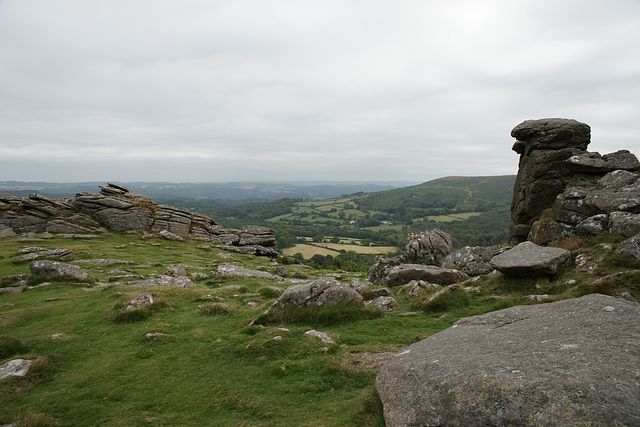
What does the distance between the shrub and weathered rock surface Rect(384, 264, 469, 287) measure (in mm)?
7016

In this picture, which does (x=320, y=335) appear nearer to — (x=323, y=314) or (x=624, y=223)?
(x=323, y=314)

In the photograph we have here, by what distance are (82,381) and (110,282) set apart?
54.1 feet

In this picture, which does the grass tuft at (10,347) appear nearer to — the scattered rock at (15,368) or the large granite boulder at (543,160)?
the scattered rock at (15,368)

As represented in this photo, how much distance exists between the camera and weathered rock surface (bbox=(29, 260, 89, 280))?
21.3 meters

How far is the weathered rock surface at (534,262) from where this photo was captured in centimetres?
1277

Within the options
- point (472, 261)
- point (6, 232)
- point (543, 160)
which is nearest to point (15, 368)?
point (472, 261)

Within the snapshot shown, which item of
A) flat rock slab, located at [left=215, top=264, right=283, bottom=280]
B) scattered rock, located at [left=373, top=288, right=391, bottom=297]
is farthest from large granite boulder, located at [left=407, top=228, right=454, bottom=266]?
flat rock slab, located at [left=215, top=264, right=283, bottom=280]

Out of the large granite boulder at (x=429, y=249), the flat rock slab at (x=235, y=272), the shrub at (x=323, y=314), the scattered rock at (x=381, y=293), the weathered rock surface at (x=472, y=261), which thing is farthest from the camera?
the flat rock slab at (x=235, y=272)

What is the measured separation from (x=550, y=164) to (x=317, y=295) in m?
23.5

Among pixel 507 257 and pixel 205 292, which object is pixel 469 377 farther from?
pixel 205 292

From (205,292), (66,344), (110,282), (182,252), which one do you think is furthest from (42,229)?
(66,344)

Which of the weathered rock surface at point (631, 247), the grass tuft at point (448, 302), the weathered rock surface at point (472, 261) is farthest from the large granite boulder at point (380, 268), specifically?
the weathered rock surface at point (631, 247)

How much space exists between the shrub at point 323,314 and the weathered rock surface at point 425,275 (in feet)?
23.0

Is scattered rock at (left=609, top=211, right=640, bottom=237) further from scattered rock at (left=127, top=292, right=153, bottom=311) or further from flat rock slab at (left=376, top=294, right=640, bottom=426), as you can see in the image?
scattered rock at (left=127, top=292, right=153, bottom=311)
